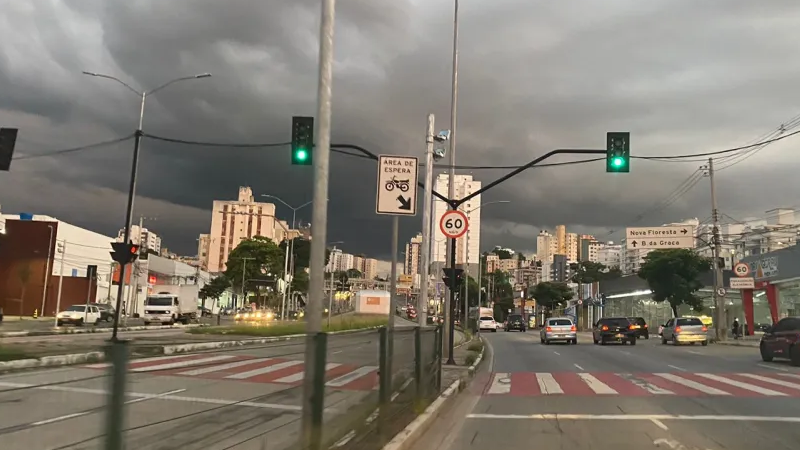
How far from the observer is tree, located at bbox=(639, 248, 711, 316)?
61.0 metres

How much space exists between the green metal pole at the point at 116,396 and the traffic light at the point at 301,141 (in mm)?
10856

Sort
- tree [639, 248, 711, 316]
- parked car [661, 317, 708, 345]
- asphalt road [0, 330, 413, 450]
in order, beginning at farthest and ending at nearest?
tree [639, 248, 711, 316]
parked car [661, 317, 708, 345]
asphalt road [0, 330, 413, 450]

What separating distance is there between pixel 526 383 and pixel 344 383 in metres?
10.6

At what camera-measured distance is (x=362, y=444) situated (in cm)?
761

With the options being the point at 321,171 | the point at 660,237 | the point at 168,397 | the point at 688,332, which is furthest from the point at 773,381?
the point at 660,237

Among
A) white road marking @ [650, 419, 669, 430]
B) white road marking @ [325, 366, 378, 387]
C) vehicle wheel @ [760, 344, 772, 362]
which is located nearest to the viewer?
white road marking @ [325, 366, 378, 387]

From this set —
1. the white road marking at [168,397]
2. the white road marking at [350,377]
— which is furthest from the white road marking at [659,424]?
the white road marking at [168,397]

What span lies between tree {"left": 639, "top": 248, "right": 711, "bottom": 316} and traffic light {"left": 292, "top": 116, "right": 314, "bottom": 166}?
54189 millimetres

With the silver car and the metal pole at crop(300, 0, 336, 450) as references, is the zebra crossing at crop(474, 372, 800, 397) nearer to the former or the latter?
the metal pole at crop(300, 0, 336, 450)

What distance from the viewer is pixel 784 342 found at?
23188 millimetres

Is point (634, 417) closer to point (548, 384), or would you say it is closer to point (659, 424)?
point (659, 424)

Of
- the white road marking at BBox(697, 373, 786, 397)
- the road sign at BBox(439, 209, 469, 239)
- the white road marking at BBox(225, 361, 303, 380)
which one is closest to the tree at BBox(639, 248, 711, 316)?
the white road marking at BBox(697, 373, 786, 397)

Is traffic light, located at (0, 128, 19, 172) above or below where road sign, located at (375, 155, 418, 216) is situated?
above

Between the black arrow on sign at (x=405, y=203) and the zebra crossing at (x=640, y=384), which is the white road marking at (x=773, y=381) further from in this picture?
the black arrow on sign at (x=405, y=203)
